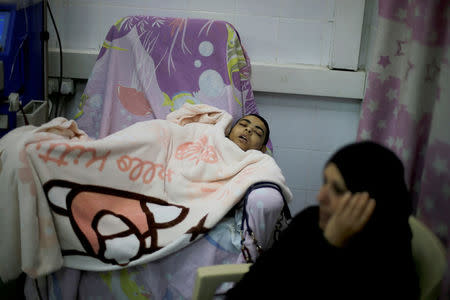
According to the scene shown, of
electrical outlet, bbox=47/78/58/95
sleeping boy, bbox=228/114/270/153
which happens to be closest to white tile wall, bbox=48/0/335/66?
electrical outlet, bbox=47/78/58/95

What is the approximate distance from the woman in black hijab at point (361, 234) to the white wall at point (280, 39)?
1742 millimetres

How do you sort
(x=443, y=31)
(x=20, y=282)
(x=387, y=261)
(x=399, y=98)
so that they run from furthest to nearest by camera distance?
(x=20, y=282)
(x=399, y=98)
(x=443, y=31)
(x=387, y=261)

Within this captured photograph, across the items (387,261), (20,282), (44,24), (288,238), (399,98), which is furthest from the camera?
(44,24)

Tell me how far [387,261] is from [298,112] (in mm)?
1843

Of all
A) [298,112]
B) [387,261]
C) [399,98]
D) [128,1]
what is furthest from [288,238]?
[128,1]

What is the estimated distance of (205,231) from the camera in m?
1.79

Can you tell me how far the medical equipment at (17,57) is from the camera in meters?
1.93

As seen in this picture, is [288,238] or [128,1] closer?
[288,238]

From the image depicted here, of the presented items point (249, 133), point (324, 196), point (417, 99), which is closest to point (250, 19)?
point (249, 133)

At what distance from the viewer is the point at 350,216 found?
95cm

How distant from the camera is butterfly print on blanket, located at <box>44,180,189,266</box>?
1.77m

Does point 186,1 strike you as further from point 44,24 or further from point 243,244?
point 243,244

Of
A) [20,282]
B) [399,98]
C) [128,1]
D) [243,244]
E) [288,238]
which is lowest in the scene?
[20,282]

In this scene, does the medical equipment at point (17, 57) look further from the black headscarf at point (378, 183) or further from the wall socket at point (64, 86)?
the black headscarf at point (378, 183)
